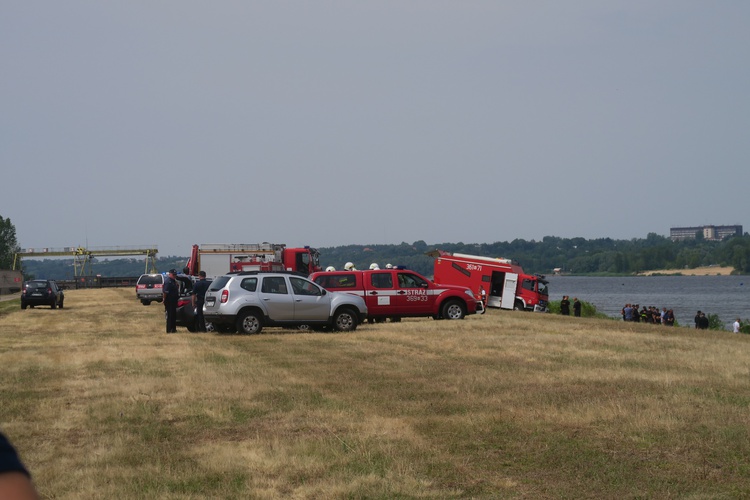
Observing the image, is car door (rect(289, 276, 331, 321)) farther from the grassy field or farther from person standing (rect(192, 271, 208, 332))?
the grassy field

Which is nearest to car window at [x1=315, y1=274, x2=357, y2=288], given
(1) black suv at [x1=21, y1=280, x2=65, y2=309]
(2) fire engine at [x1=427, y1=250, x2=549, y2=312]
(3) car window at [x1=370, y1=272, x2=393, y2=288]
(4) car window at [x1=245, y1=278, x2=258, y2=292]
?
(3) car window at [x1=370, y1=272, x2=393, y2=288]

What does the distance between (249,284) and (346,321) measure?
284 cm

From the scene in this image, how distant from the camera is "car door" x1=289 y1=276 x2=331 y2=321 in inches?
1020

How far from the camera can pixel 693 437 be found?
9.48 metres

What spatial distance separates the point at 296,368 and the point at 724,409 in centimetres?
749

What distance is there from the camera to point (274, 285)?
2589cm

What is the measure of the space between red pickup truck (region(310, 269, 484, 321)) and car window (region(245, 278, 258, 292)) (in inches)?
180

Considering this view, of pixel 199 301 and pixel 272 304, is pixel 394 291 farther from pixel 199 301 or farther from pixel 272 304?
pixel 199 301

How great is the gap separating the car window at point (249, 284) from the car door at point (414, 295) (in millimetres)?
5838

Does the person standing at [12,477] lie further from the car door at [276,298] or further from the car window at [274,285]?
the car window at [274,285]

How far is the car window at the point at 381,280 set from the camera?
30.1 metres

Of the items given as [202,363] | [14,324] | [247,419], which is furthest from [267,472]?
[14,324]

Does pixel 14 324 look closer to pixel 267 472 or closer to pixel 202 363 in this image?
pixel 202 363

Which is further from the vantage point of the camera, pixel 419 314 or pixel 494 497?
pixel 419 314
